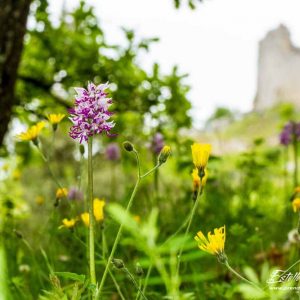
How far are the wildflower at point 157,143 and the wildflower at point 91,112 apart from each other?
1.47 meters

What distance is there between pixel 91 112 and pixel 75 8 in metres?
2.05

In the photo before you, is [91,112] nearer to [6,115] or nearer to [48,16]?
[6,115]

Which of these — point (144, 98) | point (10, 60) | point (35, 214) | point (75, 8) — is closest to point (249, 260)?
point (144, 98)

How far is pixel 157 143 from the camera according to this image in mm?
2377

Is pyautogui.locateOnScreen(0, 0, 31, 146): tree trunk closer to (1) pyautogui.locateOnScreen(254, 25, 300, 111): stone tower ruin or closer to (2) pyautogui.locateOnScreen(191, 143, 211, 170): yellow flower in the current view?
(2) pyautogui.locateOnScreen(191, 143, 211, 170): yellow flower

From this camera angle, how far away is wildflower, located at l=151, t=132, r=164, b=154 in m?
2.30

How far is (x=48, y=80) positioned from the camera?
3.04 metres

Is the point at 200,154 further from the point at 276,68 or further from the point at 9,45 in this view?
the point at 276,68

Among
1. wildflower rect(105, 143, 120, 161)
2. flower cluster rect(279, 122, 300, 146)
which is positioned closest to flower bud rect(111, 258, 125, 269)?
flower cluster rect(279, 122, 300, 146)

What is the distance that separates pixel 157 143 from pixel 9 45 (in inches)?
32.1

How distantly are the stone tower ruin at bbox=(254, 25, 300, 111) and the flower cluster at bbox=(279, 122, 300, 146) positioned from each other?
4362 cm

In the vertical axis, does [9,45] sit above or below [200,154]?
above

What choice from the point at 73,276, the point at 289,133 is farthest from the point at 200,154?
the point at 289,133

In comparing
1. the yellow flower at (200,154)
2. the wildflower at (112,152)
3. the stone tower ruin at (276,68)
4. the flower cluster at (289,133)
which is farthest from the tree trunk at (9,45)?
the stone tower ruin at (276,68)
